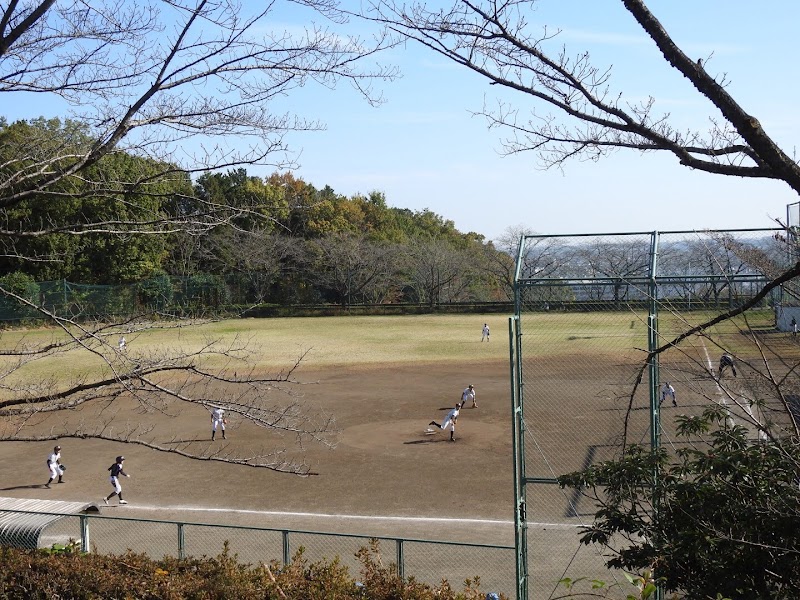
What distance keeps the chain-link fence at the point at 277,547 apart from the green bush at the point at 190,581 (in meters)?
1.96

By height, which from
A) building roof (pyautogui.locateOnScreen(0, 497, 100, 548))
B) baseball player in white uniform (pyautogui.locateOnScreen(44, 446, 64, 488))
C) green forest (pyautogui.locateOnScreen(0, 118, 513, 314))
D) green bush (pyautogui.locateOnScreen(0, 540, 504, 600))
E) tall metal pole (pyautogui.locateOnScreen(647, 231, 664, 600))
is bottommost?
baseball player in white uniform (pyautogui.locateOnScreen(44, 446, 64, 488))

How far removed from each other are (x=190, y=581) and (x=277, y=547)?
474 centimetres

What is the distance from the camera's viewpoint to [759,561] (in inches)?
201

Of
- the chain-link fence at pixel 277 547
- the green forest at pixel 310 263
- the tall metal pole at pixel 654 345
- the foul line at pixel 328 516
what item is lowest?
the foul line at pixel 328 516

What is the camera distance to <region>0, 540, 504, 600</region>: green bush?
6.63 meters

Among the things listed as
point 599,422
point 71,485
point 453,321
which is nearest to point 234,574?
point 71,485

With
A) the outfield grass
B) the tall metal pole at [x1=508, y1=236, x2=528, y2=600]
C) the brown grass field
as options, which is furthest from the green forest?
the tall metal pole at [x1=508, y1=236, x2=528, y2=600]

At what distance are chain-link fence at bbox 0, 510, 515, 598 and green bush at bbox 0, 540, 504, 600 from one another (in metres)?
1.96

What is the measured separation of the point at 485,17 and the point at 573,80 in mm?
616

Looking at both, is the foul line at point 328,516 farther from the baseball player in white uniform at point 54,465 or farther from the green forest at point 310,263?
the green forest at point 310,263

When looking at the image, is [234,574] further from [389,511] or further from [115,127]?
[389,511]

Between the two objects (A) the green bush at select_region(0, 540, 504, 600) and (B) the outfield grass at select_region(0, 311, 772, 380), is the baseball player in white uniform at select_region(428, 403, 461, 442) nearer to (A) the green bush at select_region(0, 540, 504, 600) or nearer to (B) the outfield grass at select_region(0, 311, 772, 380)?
(B) the outfield grass at select_region(0, 311, 772, 380)

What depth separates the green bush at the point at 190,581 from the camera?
663 cm

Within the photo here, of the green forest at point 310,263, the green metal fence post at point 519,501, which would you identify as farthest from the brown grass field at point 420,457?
the green forest at point 310,263
